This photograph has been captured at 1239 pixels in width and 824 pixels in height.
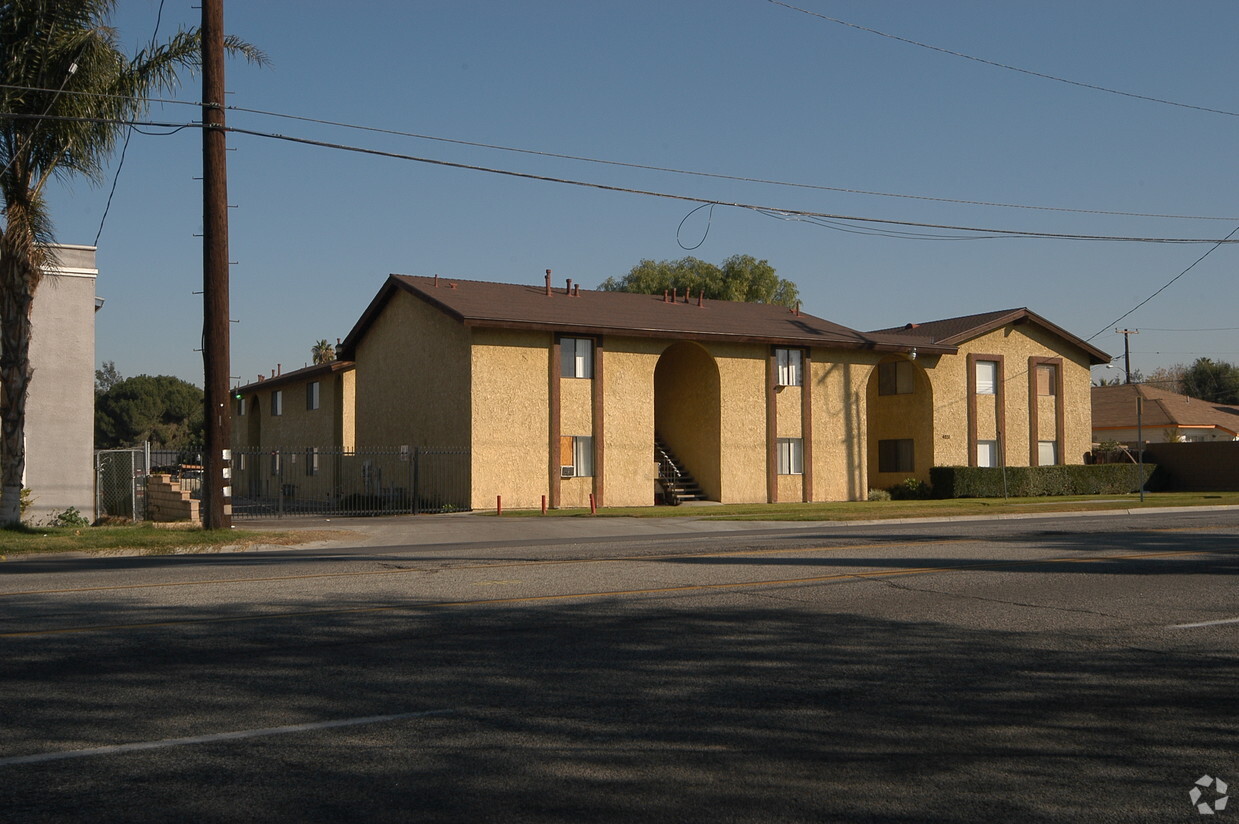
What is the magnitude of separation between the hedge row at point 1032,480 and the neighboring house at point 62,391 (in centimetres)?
2926

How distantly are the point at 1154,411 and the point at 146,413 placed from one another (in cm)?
7866

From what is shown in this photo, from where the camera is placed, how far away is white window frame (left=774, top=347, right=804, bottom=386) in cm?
3809

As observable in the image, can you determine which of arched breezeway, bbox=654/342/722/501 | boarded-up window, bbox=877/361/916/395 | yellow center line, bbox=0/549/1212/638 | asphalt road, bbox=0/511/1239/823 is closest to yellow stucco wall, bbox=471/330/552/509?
arched breezeway, bbox=654/342/722/501

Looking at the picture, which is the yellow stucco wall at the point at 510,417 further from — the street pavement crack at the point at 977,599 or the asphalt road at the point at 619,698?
the street pavement crack at the point at 977,599

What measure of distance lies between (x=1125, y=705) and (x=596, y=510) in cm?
2583

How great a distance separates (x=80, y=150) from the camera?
2081 centimetres

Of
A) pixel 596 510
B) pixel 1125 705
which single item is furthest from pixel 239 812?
pixel 596 510

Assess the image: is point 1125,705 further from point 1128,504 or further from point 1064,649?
point 1128,504

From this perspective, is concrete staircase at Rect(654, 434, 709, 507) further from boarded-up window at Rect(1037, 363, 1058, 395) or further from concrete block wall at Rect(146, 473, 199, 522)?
boarded-up window at Rect(1037, 363, 1058, 395)

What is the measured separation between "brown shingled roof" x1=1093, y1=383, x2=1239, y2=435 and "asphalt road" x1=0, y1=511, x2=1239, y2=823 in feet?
171

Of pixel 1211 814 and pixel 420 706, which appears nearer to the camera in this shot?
pixel 1211 814

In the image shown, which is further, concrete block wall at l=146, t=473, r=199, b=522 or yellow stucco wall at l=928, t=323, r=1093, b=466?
yellow stucco wall at l=928, t=323, r=1093, b=466

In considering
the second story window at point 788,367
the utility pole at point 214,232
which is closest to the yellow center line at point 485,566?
the utility pole at point 214,232

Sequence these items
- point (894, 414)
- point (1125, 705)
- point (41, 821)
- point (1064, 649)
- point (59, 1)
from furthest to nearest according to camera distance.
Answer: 1. point (894, 414)
2. point (59, 1)
3. point (1064, 649)
4. point (1125, 705)
5. point (41, 821)
